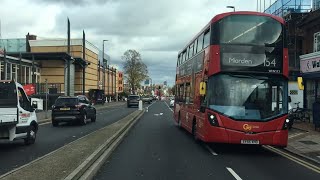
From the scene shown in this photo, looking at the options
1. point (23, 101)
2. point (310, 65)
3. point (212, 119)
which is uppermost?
point (310, 65)

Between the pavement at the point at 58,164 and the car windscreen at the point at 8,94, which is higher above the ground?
the car windscreen at the point at 8,94

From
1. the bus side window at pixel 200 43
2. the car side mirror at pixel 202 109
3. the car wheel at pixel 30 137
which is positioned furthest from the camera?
the bus side window at pixel 200 43

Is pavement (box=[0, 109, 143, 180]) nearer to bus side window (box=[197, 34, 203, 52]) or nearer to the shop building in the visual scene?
bus side window (box=[197, 34, 203, 52])

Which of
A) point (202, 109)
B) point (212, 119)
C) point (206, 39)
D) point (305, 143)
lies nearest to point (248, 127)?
point (212, 119)

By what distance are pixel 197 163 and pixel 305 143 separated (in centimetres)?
632

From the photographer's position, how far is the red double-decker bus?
1324 centimetres

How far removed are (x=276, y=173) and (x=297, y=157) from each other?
323cm

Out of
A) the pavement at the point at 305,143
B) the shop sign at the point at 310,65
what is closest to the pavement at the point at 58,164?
the pavement at the point at 305,143

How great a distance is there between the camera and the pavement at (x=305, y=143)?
13.4m

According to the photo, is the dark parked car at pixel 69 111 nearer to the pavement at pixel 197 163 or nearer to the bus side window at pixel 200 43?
the pavement at pixel 197 163

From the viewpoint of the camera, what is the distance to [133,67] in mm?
119562

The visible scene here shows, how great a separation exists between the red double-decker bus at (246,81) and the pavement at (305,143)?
96 centimetres

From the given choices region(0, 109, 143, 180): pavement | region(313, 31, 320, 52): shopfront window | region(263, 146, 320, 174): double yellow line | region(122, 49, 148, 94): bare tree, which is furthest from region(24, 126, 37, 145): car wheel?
region(122, 49, 148, 94): bare tree

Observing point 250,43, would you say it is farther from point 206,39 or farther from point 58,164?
point 58,164
